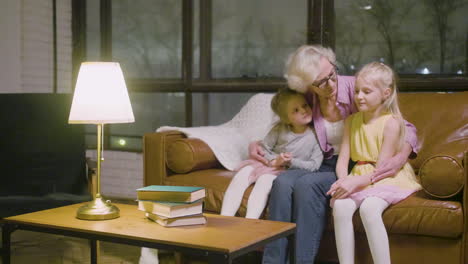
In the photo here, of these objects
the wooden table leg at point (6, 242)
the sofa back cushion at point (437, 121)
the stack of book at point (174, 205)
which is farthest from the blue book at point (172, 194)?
the sofa back cushion at point (437, 121)

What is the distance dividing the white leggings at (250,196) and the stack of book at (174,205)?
0.62 meters

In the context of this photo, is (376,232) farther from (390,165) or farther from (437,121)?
(437,121)

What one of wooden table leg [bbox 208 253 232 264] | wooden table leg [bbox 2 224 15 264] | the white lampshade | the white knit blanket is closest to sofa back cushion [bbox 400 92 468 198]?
the white knit blanket

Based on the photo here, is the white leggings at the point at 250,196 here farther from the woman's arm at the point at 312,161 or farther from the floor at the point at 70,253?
the floor at the point at 70,253

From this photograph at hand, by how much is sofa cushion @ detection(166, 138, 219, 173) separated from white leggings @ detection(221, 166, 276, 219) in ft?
1.07

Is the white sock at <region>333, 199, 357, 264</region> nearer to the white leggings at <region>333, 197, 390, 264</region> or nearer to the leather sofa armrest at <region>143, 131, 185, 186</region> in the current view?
the white leggings at <region>333, 197, 390, 264</region>

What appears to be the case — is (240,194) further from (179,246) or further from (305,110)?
(179,246)

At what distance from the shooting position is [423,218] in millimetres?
2373

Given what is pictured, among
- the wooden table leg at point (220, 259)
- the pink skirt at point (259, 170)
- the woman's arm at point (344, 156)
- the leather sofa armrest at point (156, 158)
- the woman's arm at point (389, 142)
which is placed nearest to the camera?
the wooden table leg at point (220, 259)

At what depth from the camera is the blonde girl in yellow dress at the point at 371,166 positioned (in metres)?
2.39

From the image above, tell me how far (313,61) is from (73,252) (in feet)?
5.48

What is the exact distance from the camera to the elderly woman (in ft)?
8.27

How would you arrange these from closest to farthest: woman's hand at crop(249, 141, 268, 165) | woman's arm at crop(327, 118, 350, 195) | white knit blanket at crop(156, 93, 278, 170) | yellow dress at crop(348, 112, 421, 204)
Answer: yellow dress at crop(348, 112, 421, 204) → woman's arm at crop(327, 118, 350, 195) → woman's hand at crop(249, 141, 268, 165) → white knit blanket at crop(156, 93, 278, 170)

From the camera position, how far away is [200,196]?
208 cm
